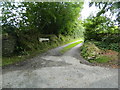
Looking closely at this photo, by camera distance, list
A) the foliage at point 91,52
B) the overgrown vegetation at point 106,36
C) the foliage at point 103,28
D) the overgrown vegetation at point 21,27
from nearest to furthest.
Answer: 1. the overgrown vegetation at point 106,36
2. the foliage at point 103,28
3. the overgrown vegetation at point 21,27
4. the foliage at point 91,52

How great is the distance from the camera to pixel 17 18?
4762mm

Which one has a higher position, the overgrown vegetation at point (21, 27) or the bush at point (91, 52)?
the overgrown vegetation at point (21, 27)

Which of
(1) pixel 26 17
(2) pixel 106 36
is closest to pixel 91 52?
(2) pixel 106 36

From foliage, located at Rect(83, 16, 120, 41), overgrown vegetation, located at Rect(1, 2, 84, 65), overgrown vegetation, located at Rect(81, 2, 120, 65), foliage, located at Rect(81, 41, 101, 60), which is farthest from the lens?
foliage, located at Rect(81, 41, 101, 60)

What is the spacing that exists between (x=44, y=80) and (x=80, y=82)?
96 centimetres

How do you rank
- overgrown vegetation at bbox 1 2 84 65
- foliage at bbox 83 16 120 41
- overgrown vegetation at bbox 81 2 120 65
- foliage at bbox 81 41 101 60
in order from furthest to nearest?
foliage at bbox 81 41 101 60 → overgrown vegetation at bbox 1 2 84 65 → foliage at bbox 83 16 120 41 → overgrown vegetation at bbox 81 2 120 65

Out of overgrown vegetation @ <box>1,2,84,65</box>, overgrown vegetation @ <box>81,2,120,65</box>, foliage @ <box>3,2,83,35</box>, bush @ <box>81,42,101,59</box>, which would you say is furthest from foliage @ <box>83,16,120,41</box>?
overgrown vegetation @ <box>1,2,84,65</box>

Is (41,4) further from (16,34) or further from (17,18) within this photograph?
(16,34)

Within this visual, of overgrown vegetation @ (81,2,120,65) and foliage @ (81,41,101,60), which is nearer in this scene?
overgrown vegetation @ (81,2,120,65)

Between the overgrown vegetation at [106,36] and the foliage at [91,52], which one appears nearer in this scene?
the overgrown vegetation at [106,36]

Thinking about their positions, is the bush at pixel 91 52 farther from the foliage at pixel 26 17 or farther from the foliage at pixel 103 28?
the foliage at pixel 26 17

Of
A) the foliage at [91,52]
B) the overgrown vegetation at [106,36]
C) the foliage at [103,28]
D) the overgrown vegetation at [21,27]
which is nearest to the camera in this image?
the overgrown vegetation at [106,36]

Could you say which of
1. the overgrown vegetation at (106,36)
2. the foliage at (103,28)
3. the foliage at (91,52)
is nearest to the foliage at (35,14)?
the foliage at (103,28)

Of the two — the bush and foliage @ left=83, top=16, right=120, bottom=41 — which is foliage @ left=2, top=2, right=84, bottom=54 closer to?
foliage @ left=83, top=16, right=120, bottom=41
